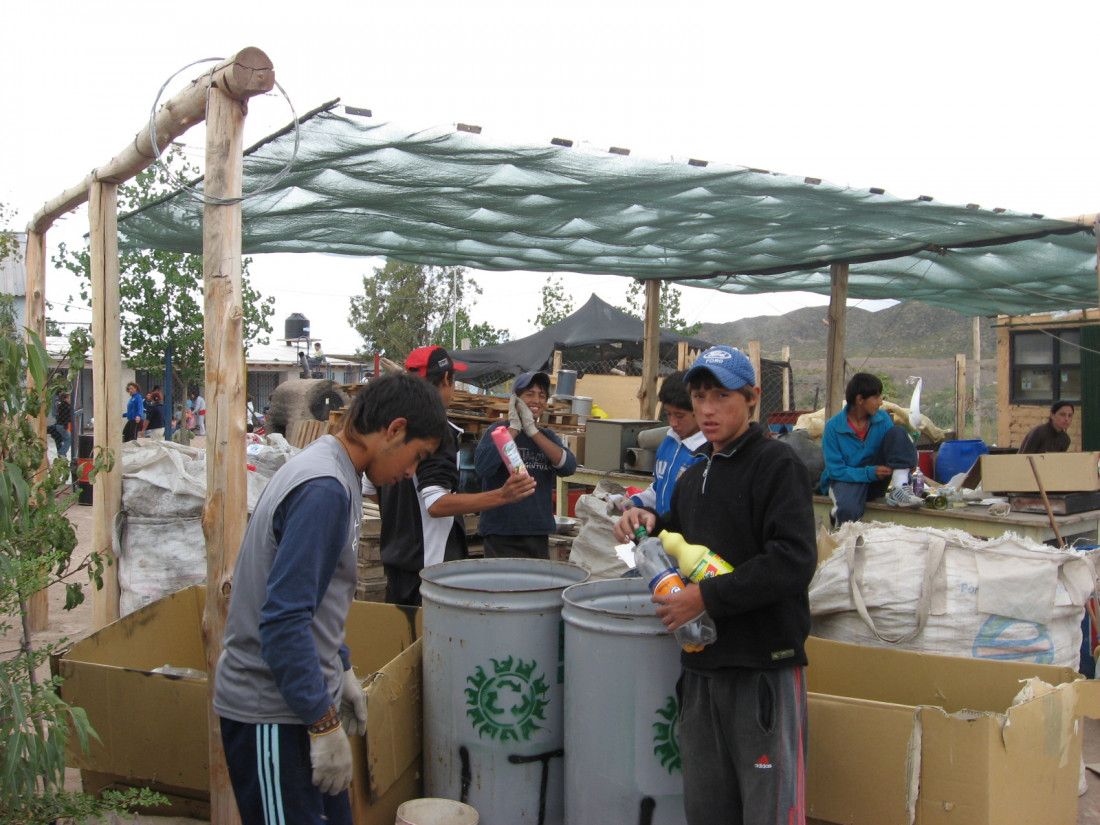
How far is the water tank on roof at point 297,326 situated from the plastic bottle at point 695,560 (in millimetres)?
23280

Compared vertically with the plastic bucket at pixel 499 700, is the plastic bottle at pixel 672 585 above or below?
above

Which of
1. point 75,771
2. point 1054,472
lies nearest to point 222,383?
point 75,771

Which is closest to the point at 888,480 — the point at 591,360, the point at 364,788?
the point at 364,788

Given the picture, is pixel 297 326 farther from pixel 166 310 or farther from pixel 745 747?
pixel 745 747

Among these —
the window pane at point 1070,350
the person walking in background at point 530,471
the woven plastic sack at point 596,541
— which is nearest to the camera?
the person walking in background at point 530,471

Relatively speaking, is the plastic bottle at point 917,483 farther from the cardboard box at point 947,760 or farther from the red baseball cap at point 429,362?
the red baseball cap at point 429,362

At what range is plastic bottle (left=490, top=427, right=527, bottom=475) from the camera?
357cm

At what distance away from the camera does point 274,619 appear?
5.79 ft

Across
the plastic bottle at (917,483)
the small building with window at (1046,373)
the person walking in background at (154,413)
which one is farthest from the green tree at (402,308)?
the plastic bottle at (917,483)

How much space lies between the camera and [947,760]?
2660 mm

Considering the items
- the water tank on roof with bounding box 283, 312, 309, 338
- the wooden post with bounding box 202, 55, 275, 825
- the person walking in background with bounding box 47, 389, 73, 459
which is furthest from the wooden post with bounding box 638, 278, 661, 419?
the water tank on roof with bounding box 283, 312, 309, 338

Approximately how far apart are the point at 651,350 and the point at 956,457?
11.8 ft

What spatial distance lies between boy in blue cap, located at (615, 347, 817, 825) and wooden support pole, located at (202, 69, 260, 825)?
165cm

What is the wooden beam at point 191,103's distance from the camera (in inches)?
117
